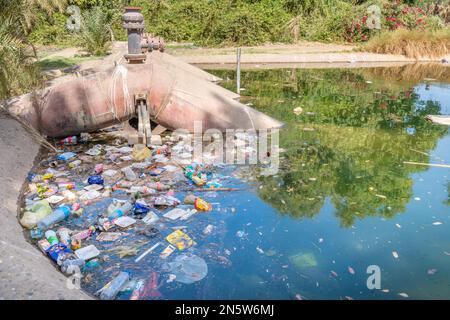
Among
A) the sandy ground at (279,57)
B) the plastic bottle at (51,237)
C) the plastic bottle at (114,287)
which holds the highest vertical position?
the sandy ground at (279,57)

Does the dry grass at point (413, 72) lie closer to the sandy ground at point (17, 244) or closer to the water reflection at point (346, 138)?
the water reflection at point (346, 138)

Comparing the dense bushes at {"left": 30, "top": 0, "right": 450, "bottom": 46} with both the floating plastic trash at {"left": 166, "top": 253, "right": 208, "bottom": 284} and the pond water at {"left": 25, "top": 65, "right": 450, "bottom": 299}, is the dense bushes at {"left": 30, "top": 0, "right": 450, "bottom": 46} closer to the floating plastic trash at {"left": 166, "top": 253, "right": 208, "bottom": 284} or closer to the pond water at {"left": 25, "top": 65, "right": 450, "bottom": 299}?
the pond water at {"left": 25, "top": 65, "right": 450, "bottom": 299}

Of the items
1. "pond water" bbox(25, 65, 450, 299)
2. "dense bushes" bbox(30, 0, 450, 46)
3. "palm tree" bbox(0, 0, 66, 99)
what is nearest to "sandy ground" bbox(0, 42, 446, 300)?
"pond water" bbox(25, 65, 450, 299)

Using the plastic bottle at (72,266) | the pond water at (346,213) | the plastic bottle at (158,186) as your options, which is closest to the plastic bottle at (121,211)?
the plastic bottle at (158,186)

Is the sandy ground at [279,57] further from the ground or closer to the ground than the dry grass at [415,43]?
closer to the ground

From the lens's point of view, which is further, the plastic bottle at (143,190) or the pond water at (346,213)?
the plastic bottle at (143,190)

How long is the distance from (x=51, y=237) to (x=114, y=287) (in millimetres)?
915

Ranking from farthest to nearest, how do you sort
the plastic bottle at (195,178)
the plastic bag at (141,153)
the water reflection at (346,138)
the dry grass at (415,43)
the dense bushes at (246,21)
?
the dense bushes at (246,21) < the dry grass at (415,43) < the plastic bag at (141,153) < the plastic bottle at (195,178) < the water reflection at (346,138)

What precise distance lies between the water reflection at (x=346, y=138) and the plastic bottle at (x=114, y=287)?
169 cm

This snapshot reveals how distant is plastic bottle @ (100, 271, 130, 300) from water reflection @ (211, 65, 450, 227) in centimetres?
169

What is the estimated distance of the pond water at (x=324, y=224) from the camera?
2.90 meters

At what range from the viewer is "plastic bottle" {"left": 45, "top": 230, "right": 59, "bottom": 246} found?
3295mm

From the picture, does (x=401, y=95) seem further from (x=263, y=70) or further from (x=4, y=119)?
(x=4, y=119)
